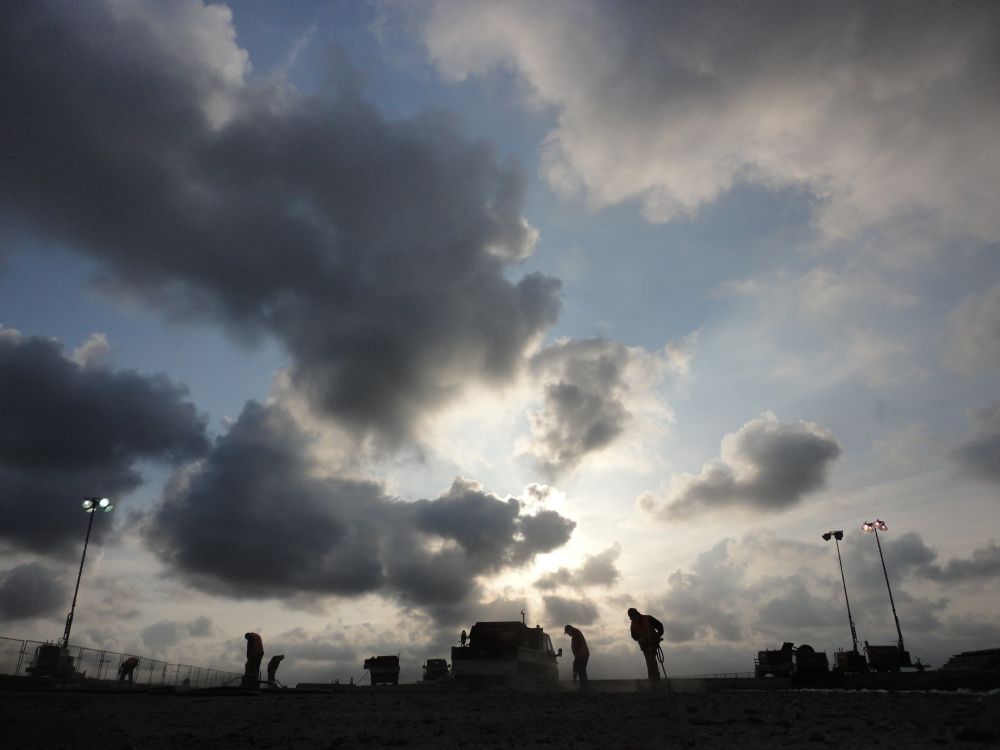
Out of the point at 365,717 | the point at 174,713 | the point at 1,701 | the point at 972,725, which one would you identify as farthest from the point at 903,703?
the point at 1,701

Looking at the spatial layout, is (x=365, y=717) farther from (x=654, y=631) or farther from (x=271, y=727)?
(x=654, y=631)

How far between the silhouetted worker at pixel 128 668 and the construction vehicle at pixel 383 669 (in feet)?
51.5

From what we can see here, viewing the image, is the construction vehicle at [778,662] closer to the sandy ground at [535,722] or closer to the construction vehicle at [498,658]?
the construction vehicle at [498,658]

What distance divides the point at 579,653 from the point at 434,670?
31.9 meters

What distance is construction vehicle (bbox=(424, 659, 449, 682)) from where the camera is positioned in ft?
158

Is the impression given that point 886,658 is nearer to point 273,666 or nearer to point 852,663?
point 852,663

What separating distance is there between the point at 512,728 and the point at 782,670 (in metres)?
36.2

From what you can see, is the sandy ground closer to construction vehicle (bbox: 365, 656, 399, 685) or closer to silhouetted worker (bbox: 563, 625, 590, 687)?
silhouetted worker (bbox: 563, 625, 590, 687)

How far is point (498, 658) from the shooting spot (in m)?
27.4

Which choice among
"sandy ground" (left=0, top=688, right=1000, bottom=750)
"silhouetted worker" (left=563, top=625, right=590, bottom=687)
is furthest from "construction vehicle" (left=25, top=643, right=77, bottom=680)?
"silhouetted worker" (left=563, top=625, right=590, bottom=687)

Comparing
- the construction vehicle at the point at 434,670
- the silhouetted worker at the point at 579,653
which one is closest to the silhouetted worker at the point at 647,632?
the silhouetted worker at the point at 579,653

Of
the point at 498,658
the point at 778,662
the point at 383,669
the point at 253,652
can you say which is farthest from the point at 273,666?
the point at 778,662

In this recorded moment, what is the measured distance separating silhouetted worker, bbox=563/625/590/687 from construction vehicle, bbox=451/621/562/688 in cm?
711

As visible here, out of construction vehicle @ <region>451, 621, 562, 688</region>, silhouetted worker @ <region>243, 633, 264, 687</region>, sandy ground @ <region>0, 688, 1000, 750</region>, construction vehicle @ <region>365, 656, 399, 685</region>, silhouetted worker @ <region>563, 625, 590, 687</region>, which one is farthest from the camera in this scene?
construction vehicle @ <region>365, 656, 399, 685</region>
